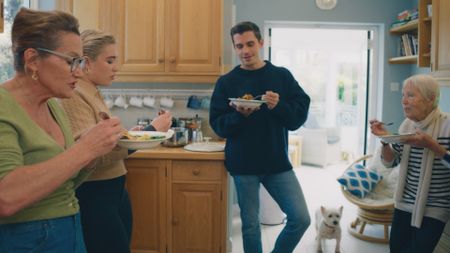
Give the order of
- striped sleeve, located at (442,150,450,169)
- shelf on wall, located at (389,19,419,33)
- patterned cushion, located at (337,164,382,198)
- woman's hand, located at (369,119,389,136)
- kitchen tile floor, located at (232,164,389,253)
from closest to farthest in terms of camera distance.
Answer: striped sleeve, located at (442,150,450,169) < woman's hand, located at (369,119,389,136) < kitchen tile floor, located at (232,164,389,253) < patterned cushion, located at (337,164,382,198) < shelf on wall, located at (389,19,419,33)

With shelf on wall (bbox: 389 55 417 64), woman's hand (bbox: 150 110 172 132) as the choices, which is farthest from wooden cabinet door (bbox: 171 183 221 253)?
shelf on wall (bbox: 389 55 417 64)

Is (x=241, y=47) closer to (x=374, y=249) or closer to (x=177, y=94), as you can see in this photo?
(x=177, y=94)

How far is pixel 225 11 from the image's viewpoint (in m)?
3.25

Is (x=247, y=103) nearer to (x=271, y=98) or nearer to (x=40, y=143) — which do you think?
(x=271, y=98)

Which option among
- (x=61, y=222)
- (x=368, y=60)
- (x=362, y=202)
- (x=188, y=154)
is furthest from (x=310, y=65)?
(x=61, y=222)

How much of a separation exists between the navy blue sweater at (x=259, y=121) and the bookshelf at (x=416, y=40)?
1.84 meters

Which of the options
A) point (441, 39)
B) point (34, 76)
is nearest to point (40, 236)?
point (34, 76)

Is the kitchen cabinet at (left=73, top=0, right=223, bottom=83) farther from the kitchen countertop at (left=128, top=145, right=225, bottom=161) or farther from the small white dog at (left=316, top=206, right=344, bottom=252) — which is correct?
the small white dog at (left=316, top=206, right=344, bottom=252)

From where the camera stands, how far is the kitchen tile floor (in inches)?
139

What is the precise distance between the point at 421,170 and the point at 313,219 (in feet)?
7.32

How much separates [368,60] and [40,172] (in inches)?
183

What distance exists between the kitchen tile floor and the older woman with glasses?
2.42 metres

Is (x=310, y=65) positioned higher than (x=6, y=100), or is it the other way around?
(x=310, y=65)

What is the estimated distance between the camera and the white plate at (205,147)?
288 cm
